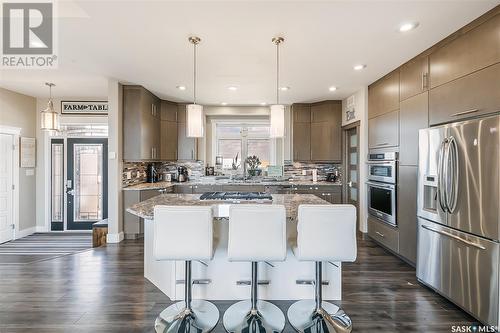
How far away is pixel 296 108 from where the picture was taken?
588cm

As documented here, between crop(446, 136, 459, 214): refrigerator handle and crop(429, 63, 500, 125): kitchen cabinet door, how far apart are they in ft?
1.06

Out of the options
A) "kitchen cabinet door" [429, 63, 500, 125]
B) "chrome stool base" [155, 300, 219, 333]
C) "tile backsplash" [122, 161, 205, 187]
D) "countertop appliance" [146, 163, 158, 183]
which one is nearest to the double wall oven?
"kitchen cabinet door" [429, 63, 500, 125]

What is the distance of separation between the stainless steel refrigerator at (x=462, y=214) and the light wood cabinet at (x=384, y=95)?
3.64 feet

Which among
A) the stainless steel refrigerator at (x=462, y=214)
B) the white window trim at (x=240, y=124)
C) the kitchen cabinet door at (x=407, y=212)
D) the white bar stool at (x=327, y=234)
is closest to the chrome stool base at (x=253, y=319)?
the white bar stool at (x=327, y=234)

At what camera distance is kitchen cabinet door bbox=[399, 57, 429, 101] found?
10.1ft

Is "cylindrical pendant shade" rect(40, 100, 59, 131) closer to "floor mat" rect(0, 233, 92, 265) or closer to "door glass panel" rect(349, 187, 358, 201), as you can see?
"floor mat" rect(0, 233, 92, 265)

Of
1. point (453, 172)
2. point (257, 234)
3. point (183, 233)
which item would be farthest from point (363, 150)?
point (183, 233)

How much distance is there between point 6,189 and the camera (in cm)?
495

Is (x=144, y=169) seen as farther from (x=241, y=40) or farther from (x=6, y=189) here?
(x=241, y=40)

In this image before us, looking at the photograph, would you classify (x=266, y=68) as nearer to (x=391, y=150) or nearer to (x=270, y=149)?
(x=391, y=150)

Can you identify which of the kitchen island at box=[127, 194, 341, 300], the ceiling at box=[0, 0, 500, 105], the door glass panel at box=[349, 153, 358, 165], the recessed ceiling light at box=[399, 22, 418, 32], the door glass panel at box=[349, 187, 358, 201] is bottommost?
the kitchen island at box=[127, 194, 341, 300]

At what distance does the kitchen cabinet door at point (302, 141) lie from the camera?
586cm

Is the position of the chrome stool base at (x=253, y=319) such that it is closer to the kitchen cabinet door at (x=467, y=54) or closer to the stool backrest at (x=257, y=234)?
the stool backrest at (x=257, y=234)

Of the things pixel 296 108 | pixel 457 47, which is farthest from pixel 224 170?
pixel 457 47
